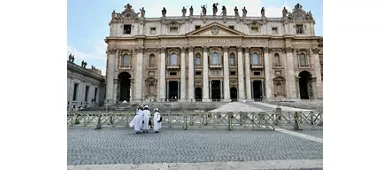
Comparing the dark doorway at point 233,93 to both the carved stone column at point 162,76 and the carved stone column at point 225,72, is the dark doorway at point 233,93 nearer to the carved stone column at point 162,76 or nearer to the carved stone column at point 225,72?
the carved stone column at point 225,72

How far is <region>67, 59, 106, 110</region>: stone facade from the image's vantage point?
24.4 m

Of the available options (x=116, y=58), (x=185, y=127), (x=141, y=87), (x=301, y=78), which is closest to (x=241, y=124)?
Result: (x=185, y=127)

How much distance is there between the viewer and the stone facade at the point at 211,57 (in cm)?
3012

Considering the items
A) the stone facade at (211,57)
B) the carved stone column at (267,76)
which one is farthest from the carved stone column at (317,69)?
the carved stone column at (267,76)

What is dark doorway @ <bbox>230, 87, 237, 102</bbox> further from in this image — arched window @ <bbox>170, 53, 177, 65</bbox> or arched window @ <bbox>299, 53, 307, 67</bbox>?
arched window @ <bbox>299, 53, 307, 67</bbox>

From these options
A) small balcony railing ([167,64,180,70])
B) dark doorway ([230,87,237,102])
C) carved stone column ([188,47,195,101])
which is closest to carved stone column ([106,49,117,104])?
small balcony railing ([167,64,180,70])

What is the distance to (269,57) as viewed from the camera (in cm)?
3119

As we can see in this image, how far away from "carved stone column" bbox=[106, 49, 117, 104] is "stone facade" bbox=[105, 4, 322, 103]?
0.15 meters

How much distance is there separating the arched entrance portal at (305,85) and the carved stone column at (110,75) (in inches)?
1254

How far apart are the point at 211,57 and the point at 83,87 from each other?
20.0 m

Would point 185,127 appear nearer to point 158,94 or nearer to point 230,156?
point 230,156

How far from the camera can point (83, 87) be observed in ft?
92.3

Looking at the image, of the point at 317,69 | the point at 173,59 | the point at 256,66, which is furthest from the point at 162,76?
the point at 317,69
